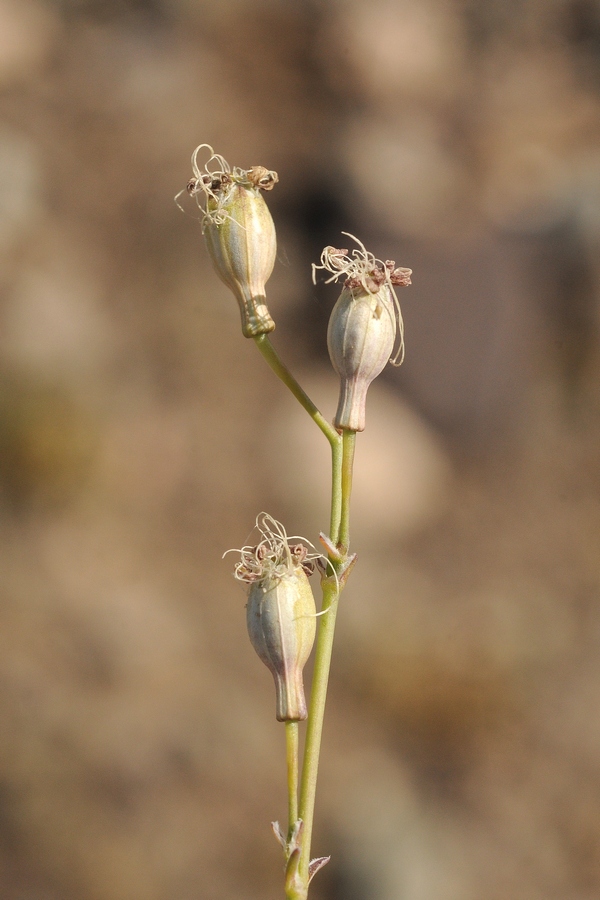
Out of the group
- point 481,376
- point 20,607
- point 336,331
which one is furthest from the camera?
point 481,376

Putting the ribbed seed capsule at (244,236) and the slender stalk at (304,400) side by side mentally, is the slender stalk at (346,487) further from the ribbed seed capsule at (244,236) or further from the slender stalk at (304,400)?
the ribbed seed capsule at (244,236)

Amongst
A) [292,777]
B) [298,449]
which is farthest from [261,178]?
[298,449]

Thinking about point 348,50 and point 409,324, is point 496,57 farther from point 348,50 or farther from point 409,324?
point 409,324

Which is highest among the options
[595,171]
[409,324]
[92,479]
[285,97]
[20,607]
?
[285,97]

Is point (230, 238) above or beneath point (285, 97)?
beneath

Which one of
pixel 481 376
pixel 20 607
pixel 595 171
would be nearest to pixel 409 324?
pixel 481 376

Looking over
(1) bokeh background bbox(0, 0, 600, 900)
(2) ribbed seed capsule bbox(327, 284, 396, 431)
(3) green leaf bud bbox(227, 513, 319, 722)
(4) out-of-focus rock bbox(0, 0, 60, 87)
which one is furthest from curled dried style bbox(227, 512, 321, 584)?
(4) out-of-focus rock bbox(0, 0, 60, 87)

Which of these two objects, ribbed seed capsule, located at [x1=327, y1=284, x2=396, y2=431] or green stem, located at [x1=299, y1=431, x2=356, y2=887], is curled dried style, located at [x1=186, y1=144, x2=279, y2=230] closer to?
ribbed seed capsule, located at [x1=327, y1=284, x2=396, y2=431]

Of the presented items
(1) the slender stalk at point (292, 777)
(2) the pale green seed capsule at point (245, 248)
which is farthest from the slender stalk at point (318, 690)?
(2) the pale green seed capsule at point (245, 248)
